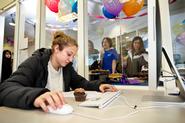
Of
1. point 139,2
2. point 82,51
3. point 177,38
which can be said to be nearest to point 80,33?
point 82,51

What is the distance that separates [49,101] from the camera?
25.0 inches

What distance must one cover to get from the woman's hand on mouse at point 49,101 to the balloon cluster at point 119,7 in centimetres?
153

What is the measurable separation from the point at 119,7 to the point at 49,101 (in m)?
1.64

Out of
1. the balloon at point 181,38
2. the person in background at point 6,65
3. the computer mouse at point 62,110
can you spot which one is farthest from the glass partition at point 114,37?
the person in background at point 6,65

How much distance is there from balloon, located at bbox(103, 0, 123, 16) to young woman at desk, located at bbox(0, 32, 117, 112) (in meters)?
0.79

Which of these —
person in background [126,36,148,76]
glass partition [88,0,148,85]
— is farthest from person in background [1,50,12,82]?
person in background [126,36,148,76]

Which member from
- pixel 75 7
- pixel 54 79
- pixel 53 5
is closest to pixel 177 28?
pixel 54 79

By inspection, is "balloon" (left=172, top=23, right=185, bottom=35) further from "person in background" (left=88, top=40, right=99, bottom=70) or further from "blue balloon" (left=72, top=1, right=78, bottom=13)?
"blue balloon" (left=72, top=1, right=78, bottom=13)

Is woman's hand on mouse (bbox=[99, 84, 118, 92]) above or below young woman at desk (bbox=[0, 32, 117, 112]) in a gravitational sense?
below

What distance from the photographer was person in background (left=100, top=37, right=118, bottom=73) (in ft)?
7.08

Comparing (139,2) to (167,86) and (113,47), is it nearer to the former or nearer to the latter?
(113,47)

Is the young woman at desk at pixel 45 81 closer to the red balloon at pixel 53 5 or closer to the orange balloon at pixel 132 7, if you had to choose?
the orange balloon at pixel 132 7

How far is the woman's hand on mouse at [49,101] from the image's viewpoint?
63cm

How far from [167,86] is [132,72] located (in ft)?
1.56
